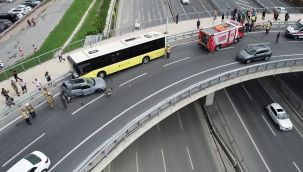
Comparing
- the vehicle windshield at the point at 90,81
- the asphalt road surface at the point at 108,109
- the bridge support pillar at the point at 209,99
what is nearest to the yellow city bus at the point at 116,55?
the asphalt road surface at the point at 108,109

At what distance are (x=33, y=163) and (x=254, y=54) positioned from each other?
26.3m

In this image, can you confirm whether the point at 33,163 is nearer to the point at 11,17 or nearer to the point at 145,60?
the point at 145,60

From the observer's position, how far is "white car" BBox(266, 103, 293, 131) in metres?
34.4

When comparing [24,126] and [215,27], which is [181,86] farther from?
[24,126]

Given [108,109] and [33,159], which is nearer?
[33,159]

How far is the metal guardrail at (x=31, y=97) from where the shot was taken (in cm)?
2825

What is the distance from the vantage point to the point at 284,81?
42.8 m

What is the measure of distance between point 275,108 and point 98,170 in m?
23.9

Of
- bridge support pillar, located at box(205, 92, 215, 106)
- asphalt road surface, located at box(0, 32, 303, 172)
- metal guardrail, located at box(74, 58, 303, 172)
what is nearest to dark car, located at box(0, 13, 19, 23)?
asphalt road surface, located at box(0, 32, 303, 172)

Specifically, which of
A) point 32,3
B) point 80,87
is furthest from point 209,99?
point 32,3

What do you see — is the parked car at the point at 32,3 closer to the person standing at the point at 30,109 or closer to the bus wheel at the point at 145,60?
the bus wheel at the point at 145,60

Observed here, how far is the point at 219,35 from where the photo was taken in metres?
36.3

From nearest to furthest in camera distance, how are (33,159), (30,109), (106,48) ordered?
(33,159) < (30,109) < (106,48)

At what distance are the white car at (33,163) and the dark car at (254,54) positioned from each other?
2417 centimetres
